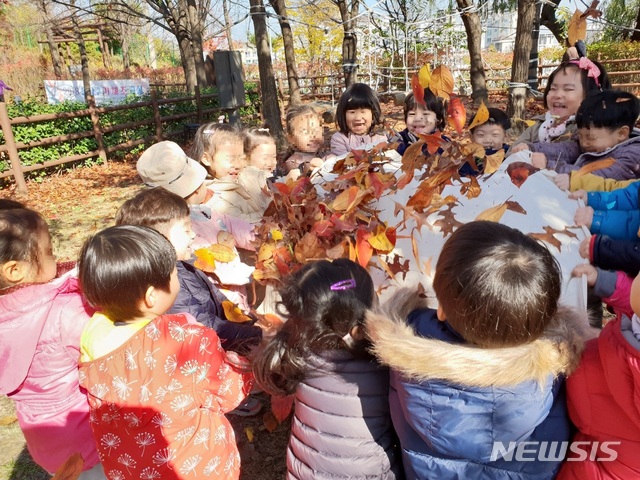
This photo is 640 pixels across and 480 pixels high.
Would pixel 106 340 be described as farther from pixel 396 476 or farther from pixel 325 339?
pixel 396 476

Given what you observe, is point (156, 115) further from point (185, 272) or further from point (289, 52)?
point (185, 272)

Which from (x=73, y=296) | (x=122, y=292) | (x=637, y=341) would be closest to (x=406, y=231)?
(x=637, y=341)

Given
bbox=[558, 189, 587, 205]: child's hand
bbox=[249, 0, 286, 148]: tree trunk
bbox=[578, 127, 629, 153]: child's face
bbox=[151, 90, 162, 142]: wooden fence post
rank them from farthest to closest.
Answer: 1. bbox=[151, 90, 162, 142]: wooden fence post
2. bbox=[249, 0, 286, 148]: tree trunk
3. bbox=[578, 127, 629, 153]: child's face
4. bbox=[558, 189, 587, 205]: child's hand

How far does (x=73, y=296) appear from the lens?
1.59 meters

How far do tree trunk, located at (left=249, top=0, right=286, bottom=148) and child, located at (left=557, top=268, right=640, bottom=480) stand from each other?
7.48 meters

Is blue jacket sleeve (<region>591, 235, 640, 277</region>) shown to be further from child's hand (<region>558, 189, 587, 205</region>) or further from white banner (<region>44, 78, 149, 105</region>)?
white banner (<region>44, 78, 149, 105</region>)

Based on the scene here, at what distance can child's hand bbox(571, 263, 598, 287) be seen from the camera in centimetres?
151

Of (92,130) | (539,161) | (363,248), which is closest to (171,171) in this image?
(363,248)

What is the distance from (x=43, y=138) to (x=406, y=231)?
10209mm

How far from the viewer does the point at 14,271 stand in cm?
154

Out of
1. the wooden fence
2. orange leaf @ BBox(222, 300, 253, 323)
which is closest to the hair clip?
orange leaf @ BBox(222, 300, 253, 323)

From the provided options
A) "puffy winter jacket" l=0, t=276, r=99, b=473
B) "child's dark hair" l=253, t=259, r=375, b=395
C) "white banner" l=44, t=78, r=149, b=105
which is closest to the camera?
"child's dark hair" l=253, t=259, r=375, b=395

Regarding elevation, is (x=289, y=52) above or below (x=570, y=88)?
above

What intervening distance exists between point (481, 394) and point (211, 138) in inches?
85.3
